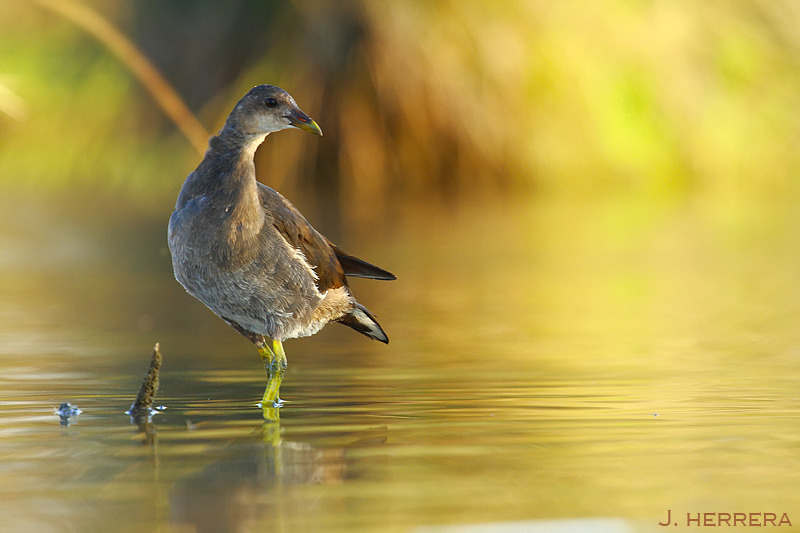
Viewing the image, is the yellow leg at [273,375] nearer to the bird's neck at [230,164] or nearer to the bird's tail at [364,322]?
the bird's tail at [364,322]

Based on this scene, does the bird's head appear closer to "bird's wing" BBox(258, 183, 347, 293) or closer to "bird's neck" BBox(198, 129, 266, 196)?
"bird's neck" BBox(198, 129, 266, 196)

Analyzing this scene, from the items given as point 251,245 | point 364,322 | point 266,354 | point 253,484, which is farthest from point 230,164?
point 253,484

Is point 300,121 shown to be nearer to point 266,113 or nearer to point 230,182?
point 266,113

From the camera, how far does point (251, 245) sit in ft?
16.5

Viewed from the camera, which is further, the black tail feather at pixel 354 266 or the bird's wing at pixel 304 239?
the black tail feather at pixel 354 266

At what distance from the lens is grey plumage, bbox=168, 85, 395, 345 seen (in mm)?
4969

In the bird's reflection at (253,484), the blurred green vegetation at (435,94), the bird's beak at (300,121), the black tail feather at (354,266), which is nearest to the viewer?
the bird's reflection at (253,484)

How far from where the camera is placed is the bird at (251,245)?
496 cm

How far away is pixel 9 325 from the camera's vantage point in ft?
23.6

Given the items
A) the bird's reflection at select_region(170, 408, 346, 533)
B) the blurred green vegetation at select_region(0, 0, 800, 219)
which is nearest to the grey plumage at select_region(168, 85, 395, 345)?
the bird's reflection at select_region(170, 408, 346, 533)

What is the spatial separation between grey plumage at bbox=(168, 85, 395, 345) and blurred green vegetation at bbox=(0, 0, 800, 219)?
370 inches

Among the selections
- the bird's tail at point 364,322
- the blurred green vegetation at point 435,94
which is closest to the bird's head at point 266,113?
the bird's tail at point 364,322

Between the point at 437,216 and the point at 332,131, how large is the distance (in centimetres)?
236

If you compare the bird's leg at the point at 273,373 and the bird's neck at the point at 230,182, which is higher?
the bird's neck at the point at 230,182
